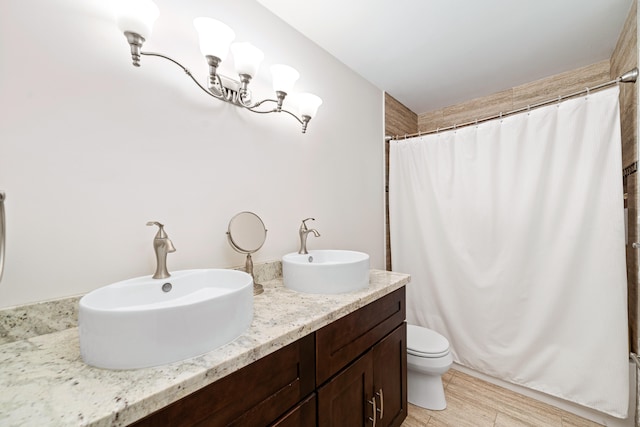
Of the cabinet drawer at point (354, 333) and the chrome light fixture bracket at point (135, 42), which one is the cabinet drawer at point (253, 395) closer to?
the cabinet drawer at point (354, 333)

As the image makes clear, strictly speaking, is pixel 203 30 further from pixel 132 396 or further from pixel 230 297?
pixel 132 396

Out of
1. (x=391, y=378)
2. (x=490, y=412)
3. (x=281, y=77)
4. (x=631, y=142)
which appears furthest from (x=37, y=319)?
(x=631, y=142)

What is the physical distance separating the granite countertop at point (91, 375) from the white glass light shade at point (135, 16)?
0.85 m

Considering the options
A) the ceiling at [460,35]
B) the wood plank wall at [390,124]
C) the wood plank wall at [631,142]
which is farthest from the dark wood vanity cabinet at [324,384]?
the ceiling at [460,35]

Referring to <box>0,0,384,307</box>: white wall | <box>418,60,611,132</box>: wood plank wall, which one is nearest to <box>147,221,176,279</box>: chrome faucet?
<box>0,0,384,307</box>: white wall

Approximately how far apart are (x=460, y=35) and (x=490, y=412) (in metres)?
2.19

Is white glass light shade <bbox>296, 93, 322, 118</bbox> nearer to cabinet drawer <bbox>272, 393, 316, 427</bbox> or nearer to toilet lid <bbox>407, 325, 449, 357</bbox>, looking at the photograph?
cabinet drawer <bbox>272, 393, 316, 427</bbox>

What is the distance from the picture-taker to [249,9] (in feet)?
4.23

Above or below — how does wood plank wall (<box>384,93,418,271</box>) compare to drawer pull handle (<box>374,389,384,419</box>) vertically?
above

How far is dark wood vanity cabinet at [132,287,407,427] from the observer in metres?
0.60

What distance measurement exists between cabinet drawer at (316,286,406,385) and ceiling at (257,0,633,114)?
1.43 meters

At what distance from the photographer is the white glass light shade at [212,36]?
3.19ft

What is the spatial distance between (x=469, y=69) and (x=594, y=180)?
1.02 meters

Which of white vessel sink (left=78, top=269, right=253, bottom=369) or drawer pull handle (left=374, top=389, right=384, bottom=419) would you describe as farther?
drawer pull handle (left=374, top=389, right=384, bottom=419)
